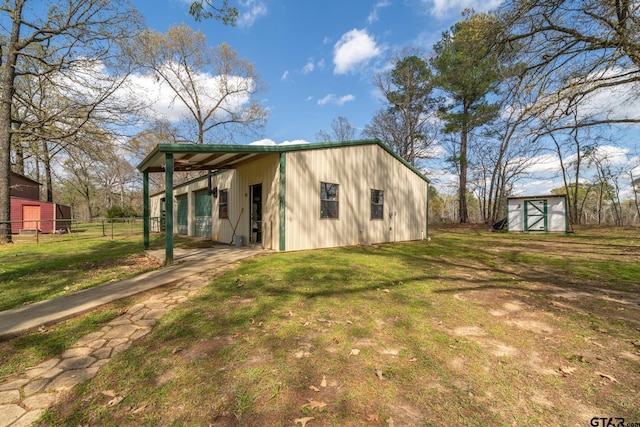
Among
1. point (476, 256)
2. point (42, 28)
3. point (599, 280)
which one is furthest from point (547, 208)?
point (42, 28)

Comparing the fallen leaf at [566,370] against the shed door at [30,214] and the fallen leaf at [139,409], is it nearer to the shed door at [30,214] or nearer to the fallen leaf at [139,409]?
the fallen leaf at [139,409]

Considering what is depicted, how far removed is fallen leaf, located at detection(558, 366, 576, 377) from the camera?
2.15m

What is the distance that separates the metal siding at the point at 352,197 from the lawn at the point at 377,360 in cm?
361

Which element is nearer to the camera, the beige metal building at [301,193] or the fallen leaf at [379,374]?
the fallen leaf at [379,374]

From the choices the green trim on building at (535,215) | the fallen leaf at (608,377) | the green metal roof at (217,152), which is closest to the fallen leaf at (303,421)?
the fallen leaf at (608,377)

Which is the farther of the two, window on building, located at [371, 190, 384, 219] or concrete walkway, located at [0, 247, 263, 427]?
window on building, located at [371, 190, 384, 219]

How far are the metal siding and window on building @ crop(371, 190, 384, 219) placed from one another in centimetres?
22

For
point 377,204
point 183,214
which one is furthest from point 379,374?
point 183,214

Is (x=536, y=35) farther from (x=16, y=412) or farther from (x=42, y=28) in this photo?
(x=42, y=28)

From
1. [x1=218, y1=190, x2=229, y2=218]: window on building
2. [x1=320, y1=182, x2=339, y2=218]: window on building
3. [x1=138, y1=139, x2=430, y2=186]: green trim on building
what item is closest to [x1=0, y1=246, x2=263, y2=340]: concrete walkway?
[x1=138, y1=139, x2=430, y2=186]: green trim on building

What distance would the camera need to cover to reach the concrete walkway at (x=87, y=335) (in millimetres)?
1868

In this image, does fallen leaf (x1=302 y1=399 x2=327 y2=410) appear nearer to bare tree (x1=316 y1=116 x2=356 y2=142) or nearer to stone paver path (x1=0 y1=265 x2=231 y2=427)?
stone paver path (x1=0 y1=265 x2=231 y2=427)

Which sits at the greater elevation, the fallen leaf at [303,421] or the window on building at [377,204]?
the window on building at [377,204]

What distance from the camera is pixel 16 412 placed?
1739mm
